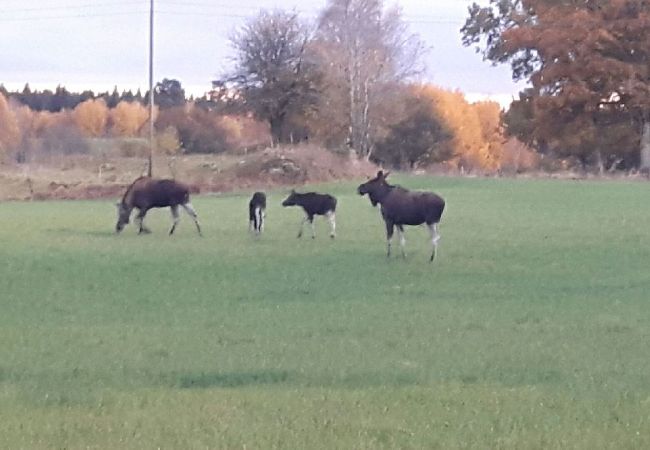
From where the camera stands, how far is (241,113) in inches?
2832

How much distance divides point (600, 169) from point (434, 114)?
84.2ft

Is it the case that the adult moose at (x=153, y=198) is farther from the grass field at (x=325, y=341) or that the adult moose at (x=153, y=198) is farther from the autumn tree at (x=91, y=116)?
the autumn tree at (x=91, y=116)

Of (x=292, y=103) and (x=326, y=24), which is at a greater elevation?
(x=326, y=24)

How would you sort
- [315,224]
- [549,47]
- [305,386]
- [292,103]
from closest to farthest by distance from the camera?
[305,386] < [315,224] < [549,47] < [292,103]

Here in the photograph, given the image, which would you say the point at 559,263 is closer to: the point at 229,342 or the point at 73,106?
the point at 229,342

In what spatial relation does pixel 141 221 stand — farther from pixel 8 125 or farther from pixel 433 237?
pixel 8 125

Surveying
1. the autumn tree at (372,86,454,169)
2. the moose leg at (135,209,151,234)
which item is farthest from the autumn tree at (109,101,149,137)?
the moose leg at (135,209,151,234)

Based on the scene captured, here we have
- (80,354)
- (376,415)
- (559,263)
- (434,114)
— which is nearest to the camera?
(376,415)

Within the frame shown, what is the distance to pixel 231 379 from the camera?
10.9 metres

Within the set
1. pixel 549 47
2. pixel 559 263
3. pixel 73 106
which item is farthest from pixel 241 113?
pixel 73 106

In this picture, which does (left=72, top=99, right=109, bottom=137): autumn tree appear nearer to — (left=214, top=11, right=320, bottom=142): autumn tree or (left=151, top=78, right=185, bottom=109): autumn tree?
(left=151, top=78, right=185, bottom=109): autumn tree

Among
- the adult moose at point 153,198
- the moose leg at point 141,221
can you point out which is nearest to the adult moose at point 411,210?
the adult moose at point 153,198

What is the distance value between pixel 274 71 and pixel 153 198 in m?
38.9

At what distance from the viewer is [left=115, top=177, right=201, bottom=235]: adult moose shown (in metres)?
31.0
